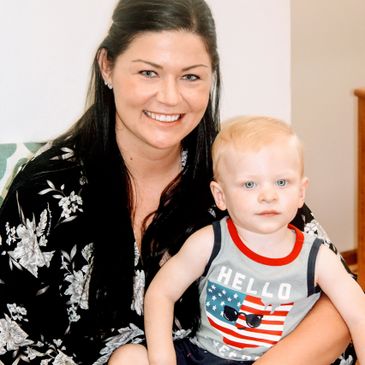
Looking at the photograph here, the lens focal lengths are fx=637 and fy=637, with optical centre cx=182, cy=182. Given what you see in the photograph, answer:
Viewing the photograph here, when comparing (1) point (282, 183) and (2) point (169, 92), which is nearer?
(1) point (282, 183)

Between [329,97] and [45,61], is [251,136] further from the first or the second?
[329,97]

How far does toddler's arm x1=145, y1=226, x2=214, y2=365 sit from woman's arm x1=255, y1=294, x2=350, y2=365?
196 millimetres

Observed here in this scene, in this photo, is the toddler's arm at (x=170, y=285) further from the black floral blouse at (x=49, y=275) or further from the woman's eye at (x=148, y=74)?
the woman's eye at (x=148, y=74)

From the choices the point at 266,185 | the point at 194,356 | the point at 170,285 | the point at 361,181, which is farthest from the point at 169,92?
the point at 361,181

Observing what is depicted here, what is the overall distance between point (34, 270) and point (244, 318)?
45cm

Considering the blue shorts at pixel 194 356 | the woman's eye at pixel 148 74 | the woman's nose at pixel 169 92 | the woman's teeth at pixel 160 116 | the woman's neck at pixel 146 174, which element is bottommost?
the blue shorts at pixel 194 356

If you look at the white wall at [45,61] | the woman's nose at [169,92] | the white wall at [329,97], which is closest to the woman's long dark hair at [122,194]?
the woman's nose at [169,92]

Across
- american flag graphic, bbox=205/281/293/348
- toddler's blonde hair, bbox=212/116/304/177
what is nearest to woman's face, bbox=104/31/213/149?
toddler's blonde hair, bbox=212/116/304/177

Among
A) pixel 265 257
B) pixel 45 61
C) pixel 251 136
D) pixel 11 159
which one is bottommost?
pixel 265 257

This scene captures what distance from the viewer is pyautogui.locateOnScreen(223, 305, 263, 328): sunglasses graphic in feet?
4.10

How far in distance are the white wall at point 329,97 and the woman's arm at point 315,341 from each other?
160 centimetres

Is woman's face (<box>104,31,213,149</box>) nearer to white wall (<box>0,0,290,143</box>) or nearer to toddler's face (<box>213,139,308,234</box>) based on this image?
toddler's face (<box>213,139,308,234</box>)

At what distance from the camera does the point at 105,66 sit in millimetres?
1443

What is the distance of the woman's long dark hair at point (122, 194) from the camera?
1.34 meters
